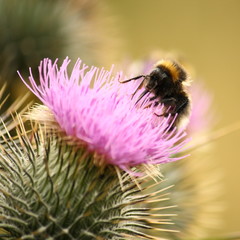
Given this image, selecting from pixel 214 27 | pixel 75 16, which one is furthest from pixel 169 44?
pixel 75 16

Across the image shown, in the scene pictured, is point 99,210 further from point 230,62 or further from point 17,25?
point 230,62

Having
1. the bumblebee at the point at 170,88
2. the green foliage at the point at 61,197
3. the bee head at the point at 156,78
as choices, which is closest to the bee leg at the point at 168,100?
the bumblebee at the point at 170,88

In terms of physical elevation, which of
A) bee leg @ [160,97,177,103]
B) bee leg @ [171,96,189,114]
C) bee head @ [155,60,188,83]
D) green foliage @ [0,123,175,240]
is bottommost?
green foliage @ [0,123,175,240]

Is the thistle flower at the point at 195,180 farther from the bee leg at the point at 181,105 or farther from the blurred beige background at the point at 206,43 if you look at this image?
the blurred beige background at the point at 206,43

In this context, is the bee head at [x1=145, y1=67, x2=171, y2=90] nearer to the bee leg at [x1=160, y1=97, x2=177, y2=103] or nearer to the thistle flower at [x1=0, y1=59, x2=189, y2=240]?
the bee leg at [x1=160, y1=97, x2=177, y2=103]

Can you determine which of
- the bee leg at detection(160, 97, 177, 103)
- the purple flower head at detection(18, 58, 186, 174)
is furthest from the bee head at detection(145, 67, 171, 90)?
the purple flower head at detection(18, 58, 186, 174)
